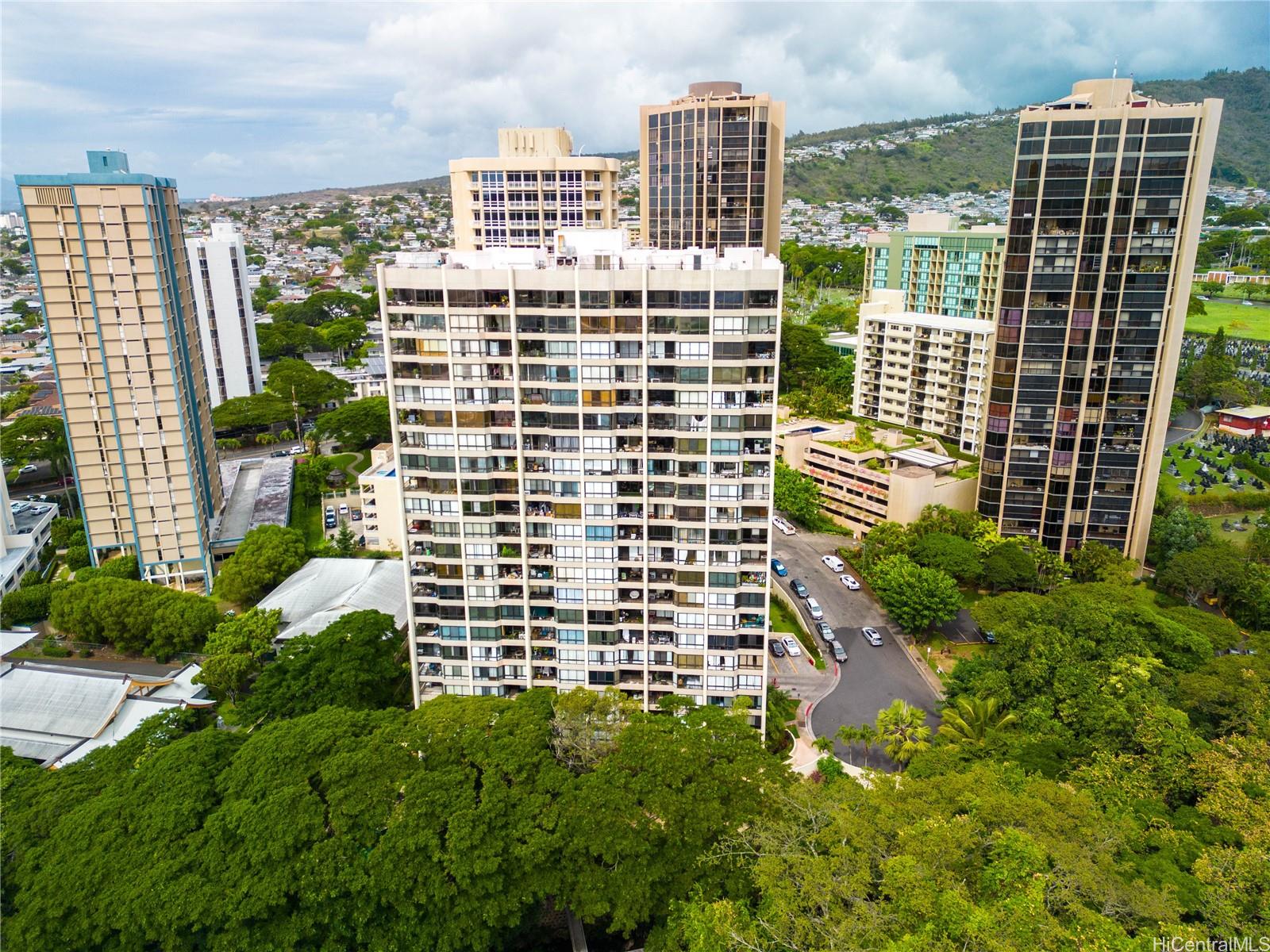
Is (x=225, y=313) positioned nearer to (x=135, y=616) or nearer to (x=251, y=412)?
(x=251, y=412)

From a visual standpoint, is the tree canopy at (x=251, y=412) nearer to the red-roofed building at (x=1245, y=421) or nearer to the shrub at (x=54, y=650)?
the shrub at (x=54, y=650)

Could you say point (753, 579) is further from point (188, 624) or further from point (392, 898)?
point (188, 624)

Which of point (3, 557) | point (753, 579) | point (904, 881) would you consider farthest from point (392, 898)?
point (3, 557)

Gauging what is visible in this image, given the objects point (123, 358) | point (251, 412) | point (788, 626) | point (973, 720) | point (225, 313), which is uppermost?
point (225, 313)

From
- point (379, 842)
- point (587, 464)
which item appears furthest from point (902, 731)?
point (379, 842)

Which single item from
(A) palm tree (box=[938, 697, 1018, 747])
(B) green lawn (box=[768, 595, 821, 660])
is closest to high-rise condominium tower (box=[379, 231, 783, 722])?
(A) palm tree (box=[938, 697, 1018, 747])
